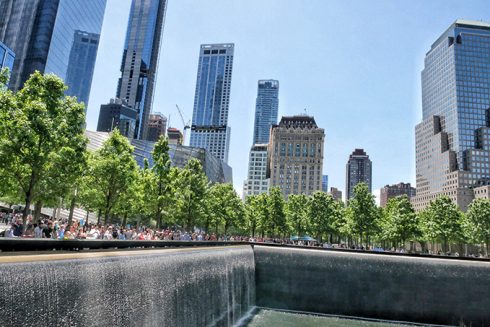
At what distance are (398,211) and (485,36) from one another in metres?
178

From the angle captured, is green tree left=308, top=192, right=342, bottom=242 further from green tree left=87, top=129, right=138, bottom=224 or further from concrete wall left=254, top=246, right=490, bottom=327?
concrete wall left=254, top=246, right=490, bottom=327

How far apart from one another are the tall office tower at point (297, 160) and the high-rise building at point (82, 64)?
90785mm

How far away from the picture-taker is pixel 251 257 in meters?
29.2

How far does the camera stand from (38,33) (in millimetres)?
133625

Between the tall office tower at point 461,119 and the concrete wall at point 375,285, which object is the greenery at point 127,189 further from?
the tall office tower at point 461,119

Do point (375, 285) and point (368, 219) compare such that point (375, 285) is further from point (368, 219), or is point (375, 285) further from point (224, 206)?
point (224, 206)

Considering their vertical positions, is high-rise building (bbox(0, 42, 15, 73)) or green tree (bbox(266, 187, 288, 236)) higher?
high-rise building (bbox(0, 42, 15, 73))

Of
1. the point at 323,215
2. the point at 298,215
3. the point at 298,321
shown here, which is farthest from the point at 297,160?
the point at 298,321

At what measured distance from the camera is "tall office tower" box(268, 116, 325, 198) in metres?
178

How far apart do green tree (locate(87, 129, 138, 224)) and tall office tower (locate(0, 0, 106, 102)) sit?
108m

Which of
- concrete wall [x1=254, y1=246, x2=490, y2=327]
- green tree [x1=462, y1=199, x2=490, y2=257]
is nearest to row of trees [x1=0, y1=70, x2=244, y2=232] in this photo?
concrete wall [x1=254, y1=246, x2=490, y2=327]

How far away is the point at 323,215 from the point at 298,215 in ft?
21.7

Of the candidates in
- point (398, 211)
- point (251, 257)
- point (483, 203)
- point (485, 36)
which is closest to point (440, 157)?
point (485, 36)

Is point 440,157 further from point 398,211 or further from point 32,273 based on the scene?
point 32,273
